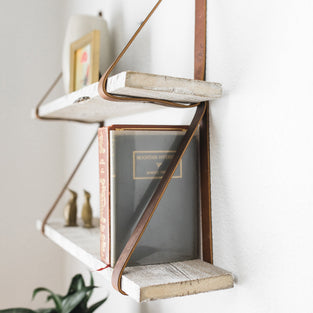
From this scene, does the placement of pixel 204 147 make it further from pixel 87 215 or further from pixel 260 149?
pixel 87 215

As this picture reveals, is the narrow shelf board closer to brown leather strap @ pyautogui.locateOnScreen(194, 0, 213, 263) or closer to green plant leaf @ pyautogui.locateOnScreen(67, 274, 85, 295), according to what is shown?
brown leather strap @ pyautogui.locateOnScreen(194, 0, 213, 263)

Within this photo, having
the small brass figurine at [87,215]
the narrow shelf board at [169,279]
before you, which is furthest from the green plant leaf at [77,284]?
the narrow shelf board at [169,279]

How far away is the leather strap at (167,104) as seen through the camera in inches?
25.1

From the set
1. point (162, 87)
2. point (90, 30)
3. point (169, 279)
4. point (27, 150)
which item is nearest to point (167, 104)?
point (162, 87)

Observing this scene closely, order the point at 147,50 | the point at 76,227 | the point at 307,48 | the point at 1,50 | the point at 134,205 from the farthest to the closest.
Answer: the point at 1,50 < the point at 76,227 < the point at 147,50 < the point at 134,205 < the point at 307,48

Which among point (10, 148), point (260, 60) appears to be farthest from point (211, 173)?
point (10, 148)

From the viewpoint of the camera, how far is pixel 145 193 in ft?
2.27

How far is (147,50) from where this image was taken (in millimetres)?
906

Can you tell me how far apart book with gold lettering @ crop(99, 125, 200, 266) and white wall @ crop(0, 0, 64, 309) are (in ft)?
2.57

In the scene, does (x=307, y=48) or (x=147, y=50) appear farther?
(x=147, y=50)

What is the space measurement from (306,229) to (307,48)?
0.78 ft

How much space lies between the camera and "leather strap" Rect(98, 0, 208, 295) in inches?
25.1

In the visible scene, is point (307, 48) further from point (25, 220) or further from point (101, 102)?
point (25, 220)

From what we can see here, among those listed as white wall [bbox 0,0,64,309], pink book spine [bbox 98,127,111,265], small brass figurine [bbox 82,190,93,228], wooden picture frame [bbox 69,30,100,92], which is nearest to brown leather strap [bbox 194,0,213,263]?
pink book spine [bbox 98,127,111,265]
